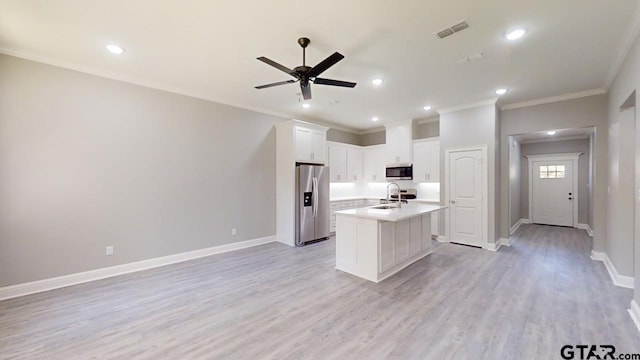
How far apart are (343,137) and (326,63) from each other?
202 inches

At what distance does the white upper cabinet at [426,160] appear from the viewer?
246 inches

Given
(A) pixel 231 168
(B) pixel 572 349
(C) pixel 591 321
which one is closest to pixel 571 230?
(C) pixel 591 321

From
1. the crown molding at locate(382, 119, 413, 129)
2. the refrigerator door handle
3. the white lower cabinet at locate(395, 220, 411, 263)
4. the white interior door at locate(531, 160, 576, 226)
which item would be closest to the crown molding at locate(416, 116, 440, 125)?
the crown molding at locate(382, 119, 413, 129)

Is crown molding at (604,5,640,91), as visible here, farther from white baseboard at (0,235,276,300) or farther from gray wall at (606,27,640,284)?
white baseboard at (0,235,276,300)

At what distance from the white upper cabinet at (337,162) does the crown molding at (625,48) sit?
16.7 ft

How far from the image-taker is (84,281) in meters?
3.62

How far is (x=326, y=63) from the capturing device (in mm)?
2691

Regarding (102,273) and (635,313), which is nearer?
(635,313)

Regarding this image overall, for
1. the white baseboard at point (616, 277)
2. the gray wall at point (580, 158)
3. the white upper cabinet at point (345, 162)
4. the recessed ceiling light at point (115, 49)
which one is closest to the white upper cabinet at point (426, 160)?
the white upper cabinet at point (345, 162)

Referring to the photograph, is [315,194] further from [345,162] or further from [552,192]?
[552,192]

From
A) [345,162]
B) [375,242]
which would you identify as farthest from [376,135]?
[375,242]

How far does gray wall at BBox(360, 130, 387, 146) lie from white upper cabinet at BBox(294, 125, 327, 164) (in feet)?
7.60

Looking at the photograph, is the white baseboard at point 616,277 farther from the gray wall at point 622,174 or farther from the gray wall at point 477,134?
the gray wall at point 477,134

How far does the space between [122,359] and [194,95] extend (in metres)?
4.03
